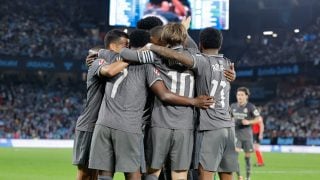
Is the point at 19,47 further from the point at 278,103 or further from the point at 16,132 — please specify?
the point at 278,103

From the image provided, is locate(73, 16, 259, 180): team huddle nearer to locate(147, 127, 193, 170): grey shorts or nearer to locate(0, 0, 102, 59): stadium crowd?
locate(147, 127, 193, 170): grey shorts

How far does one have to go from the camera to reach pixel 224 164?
8680 millimetres

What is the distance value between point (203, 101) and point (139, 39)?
1122mm

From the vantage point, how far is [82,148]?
8.73 metres

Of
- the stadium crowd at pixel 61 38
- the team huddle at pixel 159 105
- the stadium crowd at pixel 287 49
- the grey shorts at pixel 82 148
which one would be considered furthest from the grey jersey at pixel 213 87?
the stadium crowd at pixel 61 38

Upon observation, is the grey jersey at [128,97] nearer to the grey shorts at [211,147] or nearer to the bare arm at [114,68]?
the bare arm at [114,68]

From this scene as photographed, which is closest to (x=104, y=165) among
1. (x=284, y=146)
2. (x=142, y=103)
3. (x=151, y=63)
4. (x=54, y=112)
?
(x=142, y=103)

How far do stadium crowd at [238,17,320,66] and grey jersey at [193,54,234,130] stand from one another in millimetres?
37272

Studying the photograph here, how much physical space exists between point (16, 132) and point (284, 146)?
18131mm

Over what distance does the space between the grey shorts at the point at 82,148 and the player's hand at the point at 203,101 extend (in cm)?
163

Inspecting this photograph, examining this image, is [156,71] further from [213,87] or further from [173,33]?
[213,87]

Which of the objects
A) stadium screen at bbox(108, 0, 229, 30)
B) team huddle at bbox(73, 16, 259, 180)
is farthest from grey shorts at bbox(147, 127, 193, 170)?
stadium screen at bbox(108, 0, 229, 30)

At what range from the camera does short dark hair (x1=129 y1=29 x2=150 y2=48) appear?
26.3 ft

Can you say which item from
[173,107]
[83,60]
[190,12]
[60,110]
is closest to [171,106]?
[173,107]
